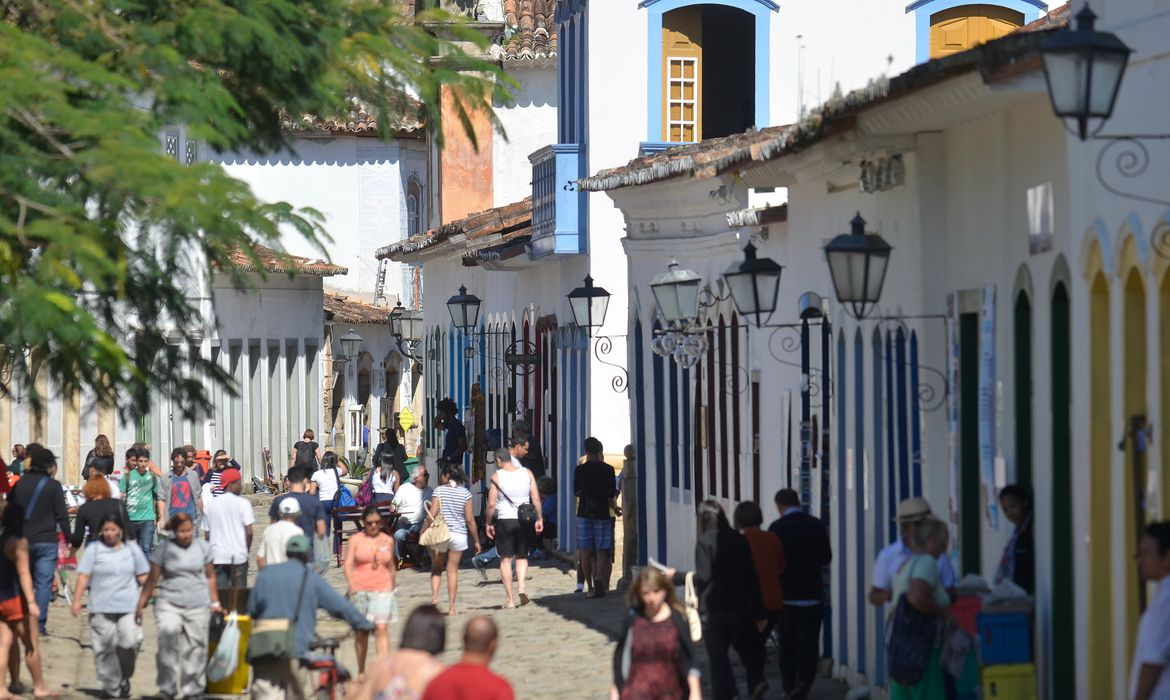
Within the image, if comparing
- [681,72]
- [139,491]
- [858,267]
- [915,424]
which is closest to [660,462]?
[139,491]

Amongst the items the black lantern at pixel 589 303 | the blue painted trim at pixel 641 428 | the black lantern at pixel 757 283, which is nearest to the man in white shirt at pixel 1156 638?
the black lantern at pixel 757 283

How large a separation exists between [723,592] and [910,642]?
8.26 ft

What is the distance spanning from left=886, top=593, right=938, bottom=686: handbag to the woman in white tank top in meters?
10.3

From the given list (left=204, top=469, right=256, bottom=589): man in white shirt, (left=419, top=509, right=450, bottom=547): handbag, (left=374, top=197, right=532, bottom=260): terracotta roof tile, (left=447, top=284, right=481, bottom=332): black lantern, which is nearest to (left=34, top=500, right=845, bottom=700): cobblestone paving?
(left=419, top=509, right=450, bottom=547): handbag

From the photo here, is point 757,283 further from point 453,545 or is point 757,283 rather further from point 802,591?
point 453,545

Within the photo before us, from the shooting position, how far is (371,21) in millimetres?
13508

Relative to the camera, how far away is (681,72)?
2703 cm

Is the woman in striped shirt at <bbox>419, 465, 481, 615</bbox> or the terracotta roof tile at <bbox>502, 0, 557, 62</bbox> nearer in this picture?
the woman in striped shirt at <bbox>419, 465, 481, 615</bbox>

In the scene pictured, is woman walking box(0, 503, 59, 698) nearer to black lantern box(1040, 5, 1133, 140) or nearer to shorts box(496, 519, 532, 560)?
shorts box(496, 519, 532, 560)

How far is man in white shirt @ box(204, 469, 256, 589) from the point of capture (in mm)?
19453

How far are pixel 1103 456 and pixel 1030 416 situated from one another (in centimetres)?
146

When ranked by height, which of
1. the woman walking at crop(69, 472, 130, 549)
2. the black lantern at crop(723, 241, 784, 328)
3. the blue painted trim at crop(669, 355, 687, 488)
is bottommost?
the woman walking at crop(69, 472, 130, 549)

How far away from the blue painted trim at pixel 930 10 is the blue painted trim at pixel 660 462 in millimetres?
6053

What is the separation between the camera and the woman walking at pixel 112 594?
16.1 meters
